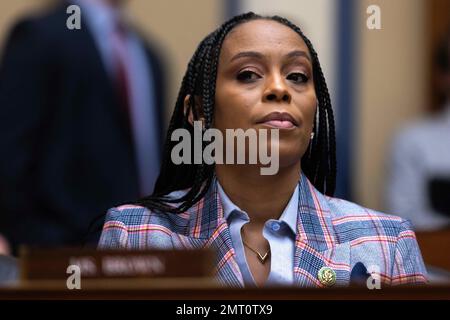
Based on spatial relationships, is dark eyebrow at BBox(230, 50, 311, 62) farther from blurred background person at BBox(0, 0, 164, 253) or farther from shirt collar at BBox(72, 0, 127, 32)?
shirt collar at BBox(72, 0, 127, 32)

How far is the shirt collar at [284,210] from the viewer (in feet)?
2.77

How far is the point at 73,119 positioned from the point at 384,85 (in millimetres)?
474

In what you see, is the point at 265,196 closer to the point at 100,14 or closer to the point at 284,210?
the point at 284,210

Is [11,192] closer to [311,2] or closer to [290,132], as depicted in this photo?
[311,2]

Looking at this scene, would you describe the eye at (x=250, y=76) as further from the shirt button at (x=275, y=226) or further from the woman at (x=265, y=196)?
the shirt button at (x=275, y=226)

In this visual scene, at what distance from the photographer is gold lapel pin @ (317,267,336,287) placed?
0.83 meters

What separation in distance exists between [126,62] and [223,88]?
15.4 inches

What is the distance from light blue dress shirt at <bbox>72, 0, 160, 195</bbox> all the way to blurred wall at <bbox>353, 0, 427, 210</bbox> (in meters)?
0.28

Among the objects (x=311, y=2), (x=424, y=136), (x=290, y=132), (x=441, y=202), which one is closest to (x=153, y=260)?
(x=290, y=132)

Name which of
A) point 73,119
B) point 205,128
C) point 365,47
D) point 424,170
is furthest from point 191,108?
point 424,170

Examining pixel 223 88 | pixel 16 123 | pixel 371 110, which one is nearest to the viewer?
pixel 223 88

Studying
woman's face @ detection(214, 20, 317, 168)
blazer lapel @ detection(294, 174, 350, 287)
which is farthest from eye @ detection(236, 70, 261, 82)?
blazer lapel @ detection(294, 174, 350, 287)

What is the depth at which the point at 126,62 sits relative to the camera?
121 cm
